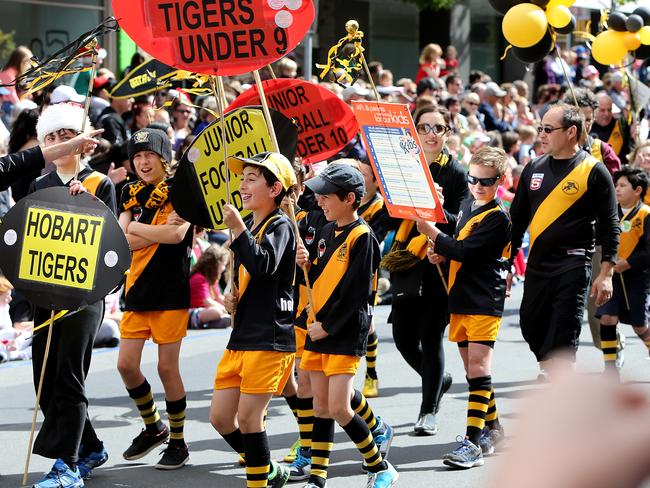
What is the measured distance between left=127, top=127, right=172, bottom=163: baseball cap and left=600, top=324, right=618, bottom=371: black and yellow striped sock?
13.0 ft

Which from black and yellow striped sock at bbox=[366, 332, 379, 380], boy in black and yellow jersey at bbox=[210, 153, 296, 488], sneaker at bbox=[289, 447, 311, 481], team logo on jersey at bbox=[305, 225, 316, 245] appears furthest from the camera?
black and yellow striped sock at bbox=[366, 332, 379, 380]

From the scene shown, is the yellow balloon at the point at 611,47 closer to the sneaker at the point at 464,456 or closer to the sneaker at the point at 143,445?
the sneaker at the point at 464,456

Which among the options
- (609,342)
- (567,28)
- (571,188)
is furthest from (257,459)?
(567,28)

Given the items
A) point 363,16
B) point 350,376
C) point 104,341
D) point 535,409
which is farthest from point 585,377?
point 363,16

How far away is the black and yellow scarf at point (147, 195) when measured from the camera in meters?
6.22

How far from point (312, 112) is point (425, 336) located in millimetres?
1586

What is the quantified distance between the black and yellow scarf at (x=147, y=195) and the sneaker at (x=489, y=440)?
228 centimetres

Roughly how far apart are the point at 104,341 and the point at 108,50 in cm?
976

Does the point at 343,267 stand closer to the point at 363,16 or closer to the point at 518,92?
the point at 518,92

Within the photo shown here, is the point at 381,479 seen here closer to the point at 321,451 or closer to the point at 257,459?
the point at 321,451

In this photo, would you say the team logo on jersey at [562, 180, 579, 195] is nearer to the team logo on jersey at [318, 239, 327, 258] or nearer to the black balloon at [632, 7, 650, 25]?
the team logo on jersey at [318, 239, 327, 258]

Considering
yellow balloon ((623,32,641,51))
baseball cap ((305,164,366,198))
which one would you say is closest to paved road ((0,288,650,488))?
baseball cap ((305,164,366,198))

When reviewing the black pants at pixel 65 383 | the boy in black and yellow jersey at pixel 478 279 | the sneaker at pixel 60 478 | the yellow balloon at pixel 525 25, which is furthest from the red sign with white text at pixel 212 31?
the yellow balloon at pixel 525 25

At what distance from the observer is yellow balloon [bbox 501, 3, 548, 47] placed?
8.33 meters
